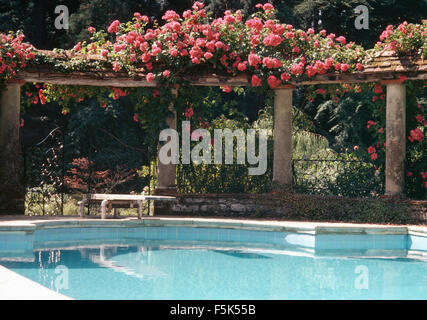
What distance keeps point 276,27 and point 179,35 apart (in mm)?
1966

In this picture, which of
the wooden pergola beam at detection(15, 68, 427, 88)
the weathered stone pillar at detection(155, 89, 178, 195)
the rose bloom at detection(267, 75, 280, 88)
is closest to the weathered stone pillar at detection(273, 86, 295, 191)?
the wooden pergola beam at detection(15, 68, 427, 88)

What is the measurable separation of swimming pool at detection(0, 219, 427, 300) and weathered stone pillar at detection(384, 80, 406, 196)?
5.57 ft

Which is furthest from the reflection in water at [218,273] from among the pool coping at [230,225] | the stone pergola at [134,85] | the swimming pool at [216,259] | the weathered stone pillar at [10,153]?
the stone pergola at [134,85]

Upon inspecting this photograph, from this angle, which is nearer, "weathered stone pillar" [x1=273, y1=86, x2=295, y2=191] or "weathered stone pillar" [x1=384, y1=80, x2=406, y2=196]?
"weathered stone pillar" [x1=384, y1=80, x2=406, y2=196]

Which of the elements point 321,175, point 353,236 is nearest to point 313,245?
point 353,236

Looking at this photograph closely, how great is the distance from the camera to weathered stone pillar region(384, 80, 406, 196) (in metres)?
11.6

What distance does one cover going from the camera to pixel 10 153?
38.7 feet

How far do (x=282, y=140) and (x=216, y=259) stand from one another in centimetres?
425

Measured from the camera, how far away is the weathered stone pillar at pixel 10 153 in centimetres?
1166

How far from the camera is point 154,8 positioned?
21844mm

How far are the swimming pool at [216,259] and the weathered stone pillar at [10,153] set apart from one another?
1.69 m

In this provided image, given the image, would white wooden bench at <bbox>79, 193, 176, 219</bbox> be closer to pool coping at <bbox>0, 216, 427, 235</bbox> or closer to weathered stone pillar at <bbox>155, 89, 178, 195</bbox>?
pool coping at <bbox>0, 216, 427, 235</bbox>

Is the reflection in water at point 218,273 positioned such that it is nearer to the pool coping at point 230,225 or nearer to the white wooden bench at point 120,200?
the pool coping at point 230,225
